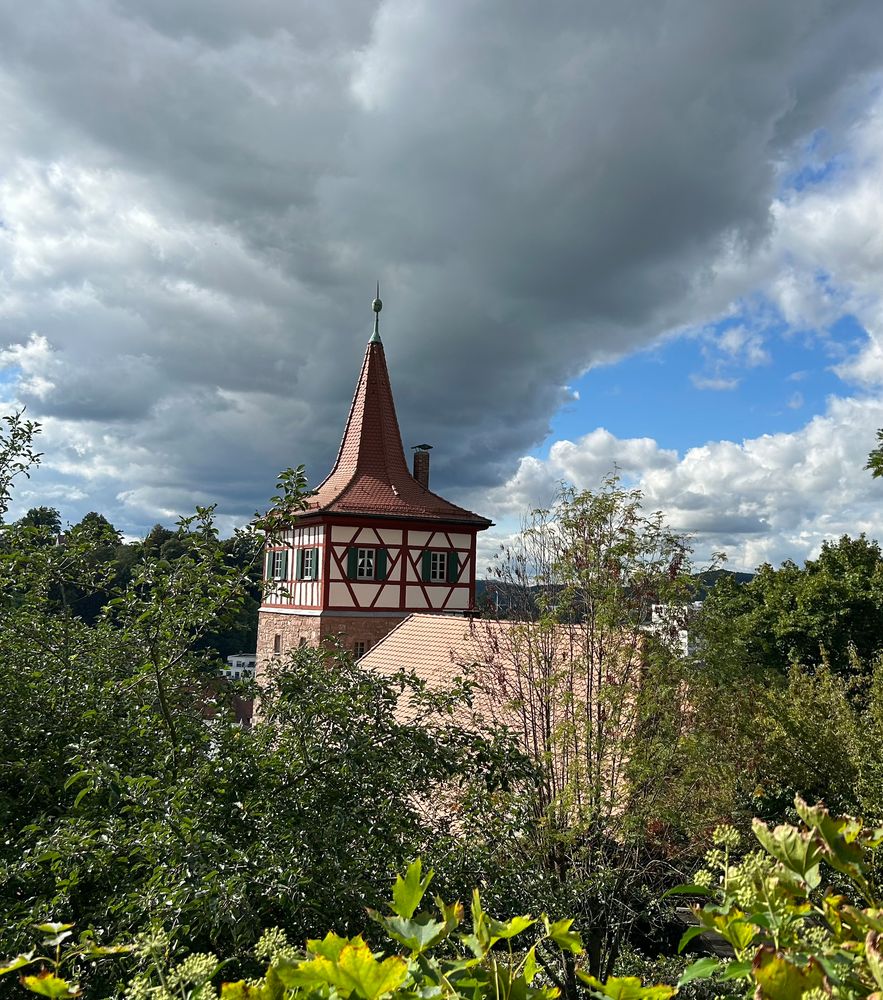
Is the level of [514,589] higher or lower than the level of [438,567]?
lower

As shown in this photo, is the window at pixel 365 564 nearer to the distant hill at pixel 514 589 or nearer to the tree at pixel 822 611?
the tree at pixel 822 611

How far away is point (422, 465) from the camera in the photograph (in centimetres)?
2634

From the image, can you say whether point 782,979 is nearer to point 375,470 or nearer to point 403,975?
point 403,975

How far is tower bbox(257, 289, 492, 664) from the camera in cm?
2073

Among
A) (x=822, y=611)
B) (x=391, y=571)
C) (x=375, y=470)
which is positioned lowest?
(x=822, y=611)

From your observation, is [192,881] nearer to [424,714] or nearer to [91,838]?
[91,838]

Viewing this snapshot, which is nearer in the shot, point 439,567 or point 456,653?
point 456,653

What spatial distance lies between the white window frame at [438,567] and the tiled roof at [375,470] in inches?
41.1

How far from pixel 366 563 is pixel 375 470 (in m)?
3.66

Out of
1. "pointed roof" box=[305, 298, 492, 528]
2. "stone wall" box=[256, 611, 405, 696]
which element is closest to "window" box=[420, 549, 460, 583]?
"pointed roof" box=[305, 298, 492, 528]

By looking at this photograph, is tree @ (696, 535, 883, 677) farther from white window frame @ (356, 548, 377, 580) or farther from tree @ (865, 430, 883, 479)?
tree @ (865, 430, 883, 479)

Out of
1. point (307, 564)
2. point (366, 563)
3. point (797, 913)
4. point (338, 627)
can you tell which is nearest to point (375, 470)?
point (366, 563)

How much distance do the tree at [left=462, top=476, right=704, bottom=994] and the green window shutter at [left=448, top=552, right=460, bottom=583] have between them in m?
12.7

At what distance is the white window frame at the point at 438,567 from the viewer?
22094mm
